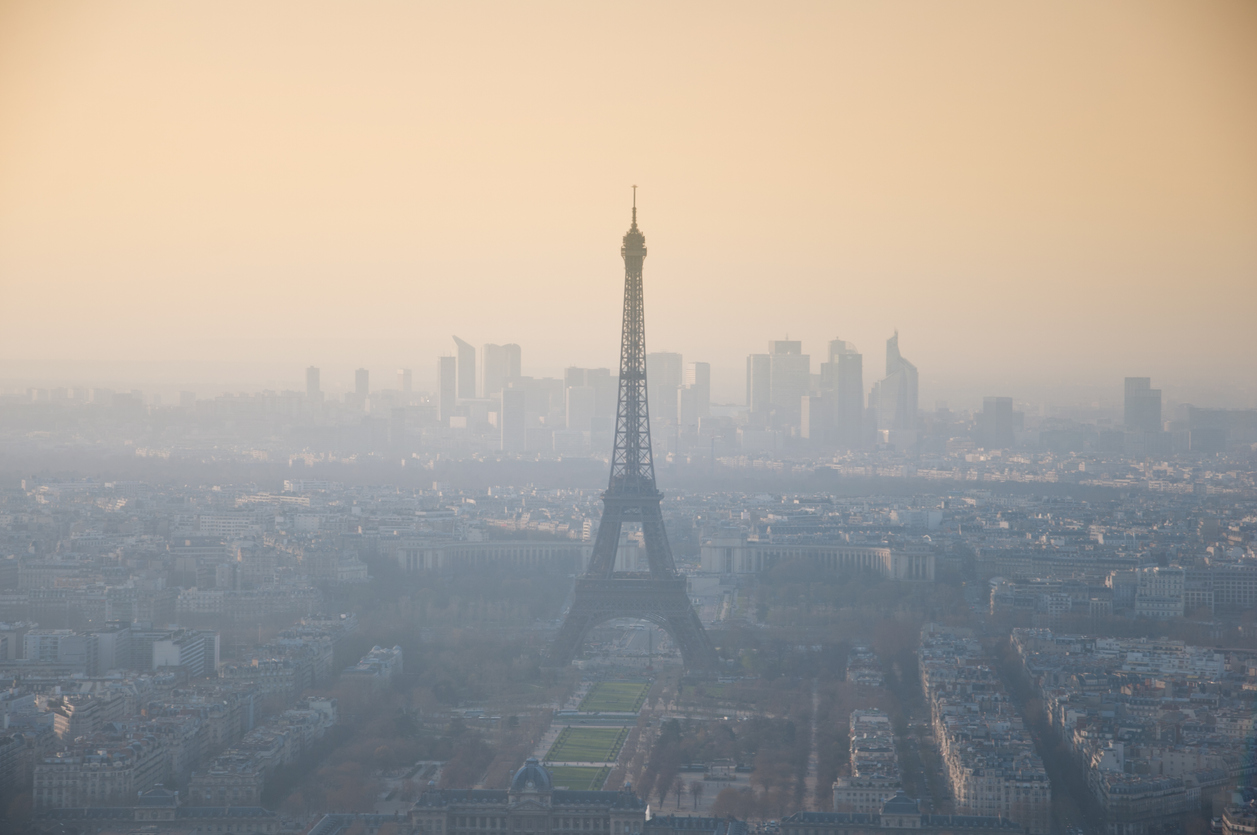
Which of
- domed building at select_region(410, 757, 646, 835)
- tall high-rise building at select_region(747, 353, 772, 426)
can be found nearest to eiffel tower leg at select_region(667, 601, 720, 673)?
domed building at select_region(410, 757, 646, 835)

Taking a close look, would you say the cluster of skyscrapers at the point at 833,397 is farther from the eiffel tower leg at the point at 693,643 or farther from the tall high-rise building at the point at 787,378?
the eiffel tower leg at the point at 693,643

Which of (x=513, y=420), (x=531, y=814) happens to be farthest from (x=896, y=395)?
(x=531, y=814)

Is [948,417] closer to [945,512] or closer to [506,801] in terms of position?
[945,512]

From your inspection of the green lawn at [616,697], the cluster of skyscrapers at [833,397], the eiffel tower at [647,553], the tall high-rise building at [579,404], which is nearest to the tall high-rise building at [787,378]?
the cluster of skyscrapers at [833,397]

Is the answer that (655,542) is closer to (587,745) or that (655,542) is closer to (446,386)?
(587,745)

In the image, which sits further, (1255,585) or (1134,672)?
(1255,585)

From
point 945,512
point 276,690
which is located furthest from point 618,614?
point 945,512

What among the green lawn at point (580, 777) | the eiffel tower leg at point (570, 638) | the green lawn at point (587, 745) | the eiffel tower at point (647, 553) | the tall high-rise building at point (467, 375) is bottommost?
the green lawn at point (580, 777)
